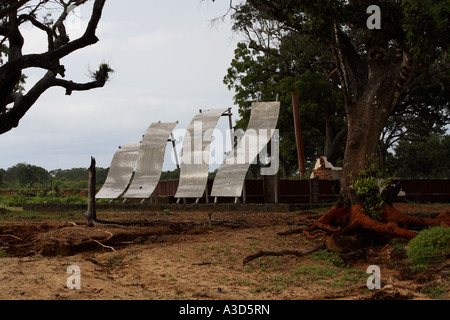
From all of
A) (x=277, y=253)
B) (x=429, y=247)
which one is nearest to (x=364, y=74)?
(x=429, y=247)

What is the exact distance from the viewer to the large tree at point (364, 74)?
951 cm

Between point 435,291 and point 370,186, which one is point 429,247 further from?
point 370,186

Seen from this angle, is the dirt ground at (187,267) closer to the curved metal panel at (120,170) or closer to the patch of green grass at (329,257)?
the patch of green grass at (329,257)

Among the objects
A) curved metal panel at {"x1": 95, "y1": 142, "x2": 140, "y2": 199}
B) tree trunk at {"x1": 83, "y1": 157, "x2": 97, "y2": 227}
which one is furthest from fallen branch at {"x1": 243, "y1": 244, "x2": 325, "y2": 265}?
curved metal panel at {"x1": 95, "y1": 142, "x2": 140, "y2": 199}

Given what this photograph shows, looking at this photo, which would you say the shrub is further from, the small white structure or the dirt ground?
the small white structure

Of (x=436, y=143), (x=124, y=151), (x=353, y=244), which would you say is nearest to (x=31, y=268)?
(x=353, y=244)

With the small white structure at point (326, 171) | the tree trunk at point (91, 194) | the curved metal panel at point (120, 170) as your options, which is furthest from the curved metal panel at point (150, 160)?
the tree trunk at point (91, 194)

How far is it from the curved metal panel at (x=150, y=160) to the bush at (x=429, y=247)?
12330 millimetres

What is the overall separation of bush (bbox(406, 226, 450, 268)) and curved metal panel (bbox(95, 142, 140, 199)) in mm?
13701

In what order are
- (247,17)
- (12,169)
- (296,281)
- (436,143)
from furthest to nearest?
(12,169) < (436,143) < (247,17) < (296,281)

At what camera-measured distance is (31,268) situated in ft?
22.3

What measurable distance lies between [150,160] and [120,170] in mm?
1647

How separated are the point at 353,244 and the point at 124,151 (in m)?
13.5

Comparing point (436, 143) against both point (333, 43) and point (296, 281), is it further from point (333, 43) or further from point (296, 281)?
point (296, 281)
